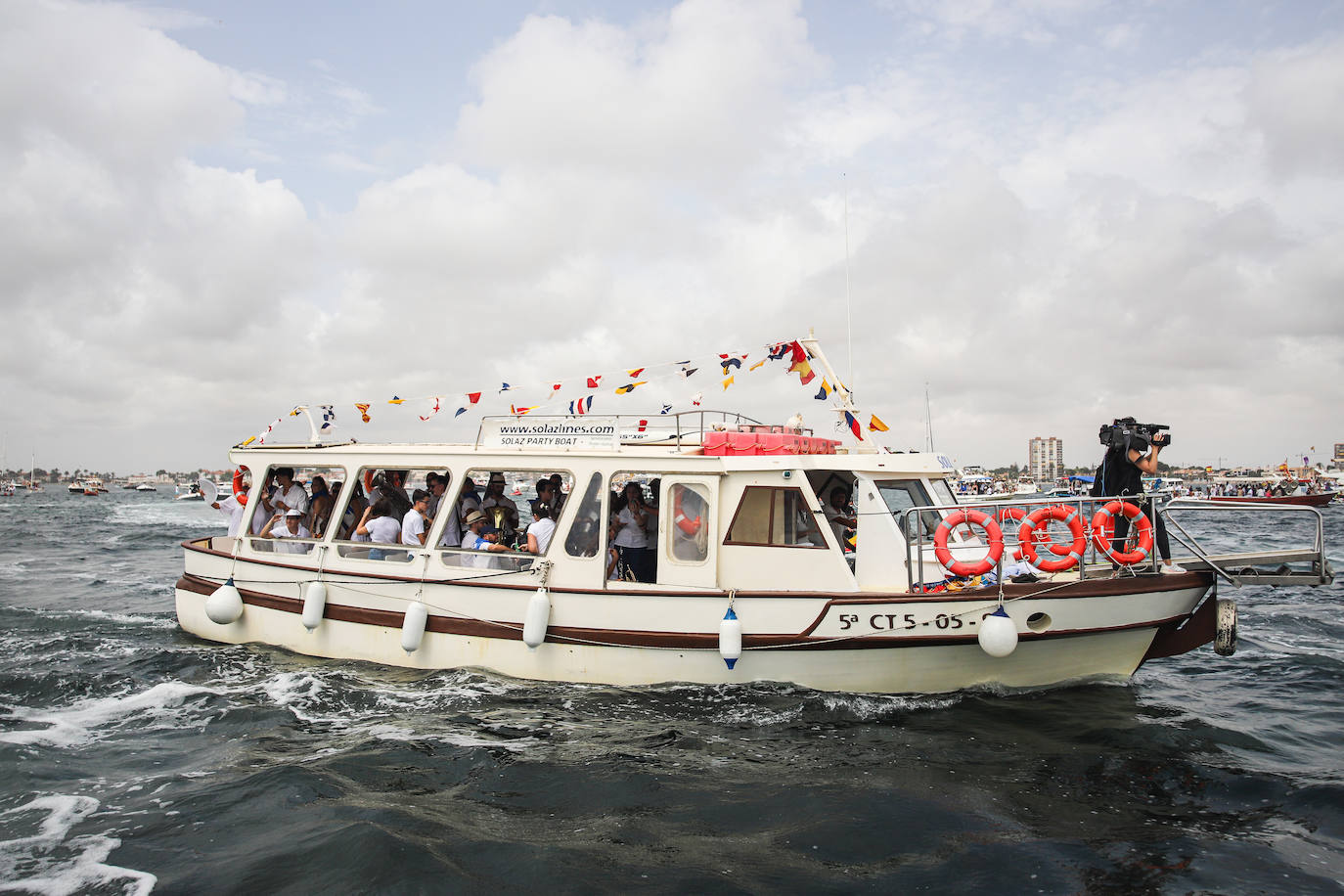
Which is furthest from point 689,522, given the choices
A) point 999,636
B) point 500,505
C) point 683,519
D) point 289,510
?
point 289,510

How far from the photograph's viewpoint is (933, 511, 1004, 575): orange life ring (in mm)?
7059

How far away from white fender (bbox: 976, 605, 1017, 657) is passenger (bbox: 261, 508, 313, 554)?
7.87 meters

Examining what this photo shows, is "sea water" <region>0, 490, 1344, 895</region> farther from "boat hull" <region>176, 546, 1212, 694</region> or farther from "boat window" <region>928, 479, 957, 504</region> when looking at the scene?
"boat window" <region>928, 479, 957, 504</region>

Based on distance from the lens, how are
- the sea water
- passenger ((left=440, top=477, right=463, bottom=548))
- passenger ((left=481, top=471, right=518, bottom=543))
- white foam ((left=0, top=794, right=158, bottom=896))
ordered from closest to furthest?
white foam ((left=0, top=794, right=158, bottom=896)) < the sea water < passenger ((left=440, top=477, right=463, bottom=548)) < passenger ((left=481, top=471, right=518, bottom=543))

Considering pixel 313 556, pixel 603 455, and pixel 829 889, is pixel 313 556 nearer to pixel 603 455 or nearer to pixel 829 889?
pixel 603 455

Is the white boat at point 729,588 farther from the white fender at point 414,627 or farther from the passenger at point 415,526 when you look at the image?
the passenger at point 415,526

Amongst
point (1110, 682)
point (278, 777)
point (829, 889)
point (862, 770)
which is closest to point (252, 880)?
point (278, 777)

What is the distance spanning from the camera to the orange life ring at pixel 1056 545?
7.26m

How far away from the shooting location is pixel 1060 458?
111 metres

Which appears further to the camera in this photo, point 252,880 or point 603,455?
point 603,455

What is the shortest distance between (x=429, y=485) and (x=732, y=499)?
3793 millimetres

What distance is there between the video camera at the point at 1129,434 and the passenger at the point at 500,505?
255 inches

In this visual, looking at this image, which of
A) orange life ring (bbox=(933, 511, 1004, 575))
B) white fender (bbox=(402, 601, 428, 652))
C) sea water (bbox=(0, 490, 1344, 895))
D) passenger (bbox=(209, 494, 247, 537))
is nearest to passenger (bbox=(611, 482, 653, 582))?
sea water (bbox=(0, 490, 1344, 895))

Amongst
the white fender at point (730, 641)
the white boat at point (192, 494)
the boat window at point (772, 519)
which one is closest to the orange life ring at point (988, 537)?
the boat window at point (772, 519)
